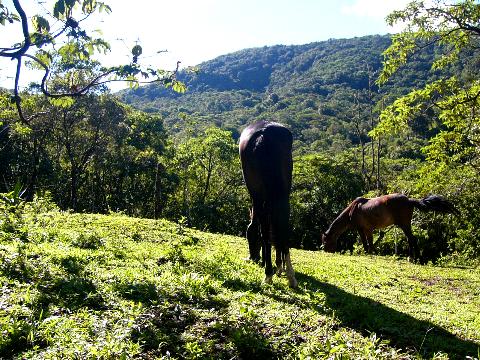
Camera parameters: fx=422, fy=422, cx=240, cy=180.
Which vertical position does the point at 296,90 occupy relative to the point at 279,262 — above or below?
above

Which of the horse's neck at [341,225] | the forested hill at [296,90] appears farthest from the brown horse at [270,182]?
the forested hill at [296,90]

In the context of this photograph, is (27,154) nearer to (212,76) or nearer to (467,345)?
(467,345)

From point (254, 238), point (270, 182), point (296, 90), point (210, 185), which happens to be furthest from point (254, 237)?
point (296, 90)

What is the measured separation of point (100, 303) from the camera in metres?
4.59

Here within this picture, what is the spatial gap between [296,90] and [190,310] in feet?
422

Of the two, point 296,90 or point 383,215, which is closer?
point 383,215

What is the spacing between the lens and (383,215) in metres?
14.1

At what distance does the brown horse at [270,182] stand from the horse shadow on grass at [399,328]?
1.01m

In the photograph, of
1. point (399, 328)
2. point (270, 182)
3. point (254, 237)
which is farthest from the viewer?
point (254, 237)

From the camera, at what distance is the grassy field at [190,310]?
3.79 m

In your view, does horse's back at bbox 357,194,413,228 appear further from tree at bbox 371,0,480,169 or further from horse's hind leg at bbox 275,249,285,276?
horse's hind leg at bbox 275,249,285,276

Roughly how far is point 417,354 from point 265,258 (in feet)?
8.72

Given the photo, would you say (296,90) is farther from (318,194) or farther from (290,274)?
(290,274)

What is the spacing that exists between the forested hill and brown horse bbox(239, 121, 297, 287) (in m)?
59.9
